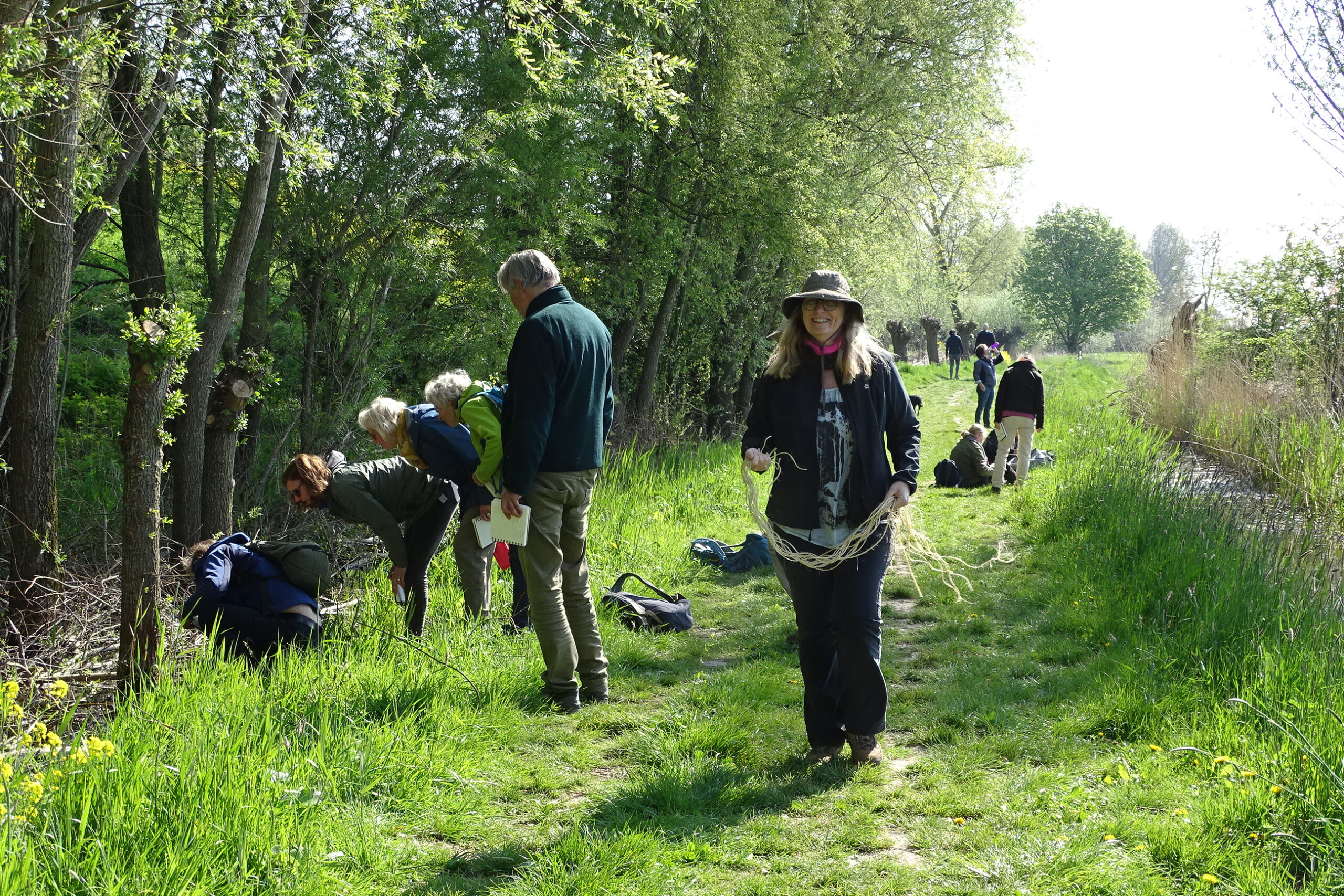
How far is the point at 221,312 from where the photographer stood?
659 centimetres

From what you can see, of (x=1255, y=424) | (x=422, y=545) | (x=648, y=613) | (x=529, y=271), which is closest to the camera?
(x=529, y=271)

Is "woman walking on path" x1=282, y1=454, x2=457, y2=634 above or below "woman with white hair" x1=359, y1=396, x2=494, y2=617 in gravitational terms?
below

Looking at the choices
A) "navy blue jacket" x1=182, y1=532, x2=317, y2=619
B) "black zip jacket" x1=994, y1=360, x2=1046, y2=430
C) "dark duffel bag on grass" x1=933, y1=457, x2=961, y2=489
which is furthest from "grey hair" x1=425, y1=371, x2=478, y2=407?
"dark duffel bag on grass" x1=933, y1=457, x2=961, y2=489

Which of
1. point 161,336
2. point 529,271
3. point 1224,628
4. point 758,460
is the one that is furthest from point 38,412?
point 1224,628

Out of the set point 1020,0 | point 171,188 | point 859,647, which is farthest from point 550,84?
point 1020,0

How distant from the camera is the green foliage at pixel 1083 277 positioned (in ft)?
204

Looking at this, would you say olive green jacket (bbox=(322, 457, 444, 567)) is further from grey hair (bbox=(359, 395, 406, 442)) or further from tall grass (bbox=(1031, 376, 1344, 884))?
tall grass (bbox=(1031, 376, 1344, 884))

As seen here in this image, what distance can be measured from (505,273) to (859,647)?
7.81 feet

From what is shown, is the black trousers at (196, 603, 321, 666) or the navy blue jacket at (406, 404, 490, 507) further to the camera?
the navy blue jacket at (406, 404, 490, 507)

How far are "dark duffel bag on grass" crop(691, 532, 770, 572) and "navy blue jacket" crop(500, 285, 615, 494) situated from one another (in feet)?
11.9

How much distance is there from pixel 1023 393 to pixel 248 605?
915 centimetres

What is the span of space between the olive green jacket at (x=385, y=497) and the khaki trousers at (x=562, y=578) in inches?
47.0

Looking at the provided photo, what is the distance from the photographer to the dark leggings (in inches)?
233

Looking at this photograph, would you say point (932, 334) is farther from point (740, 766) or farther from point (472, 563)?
point (740, 766)
